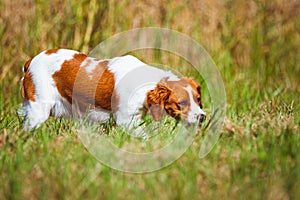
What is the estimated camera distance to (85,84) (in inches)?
179

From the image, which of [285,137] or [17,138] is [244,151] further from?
[17,138]

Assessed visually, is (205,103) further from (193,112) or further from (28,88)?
(28,88)

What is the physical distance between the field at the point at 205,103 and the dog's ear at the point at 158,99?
32 cm

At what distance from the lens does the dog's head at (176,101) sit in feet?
13.7

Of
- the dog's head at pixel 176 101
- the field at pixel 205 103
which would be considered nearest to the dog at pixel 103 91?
the dog's head at pixel 176 101

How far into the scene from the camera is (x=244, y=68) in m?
6.44

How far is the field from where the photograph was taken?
3.15m

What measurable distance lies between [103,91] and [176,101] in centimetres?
59

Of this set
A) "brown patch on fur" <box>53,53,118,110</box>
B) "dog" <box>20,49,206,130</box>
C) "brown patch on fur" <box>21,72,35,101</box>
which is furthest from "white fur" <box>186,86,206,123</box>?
"brown patch on fur" <box>21,72,35,101</box>

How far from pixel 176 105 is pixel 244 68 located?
236 cm

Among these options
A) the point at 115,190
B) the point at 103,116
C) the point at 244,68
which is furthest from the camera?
the point at 244,68

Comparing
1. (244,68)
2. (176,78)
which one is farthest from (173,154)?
(244,68)

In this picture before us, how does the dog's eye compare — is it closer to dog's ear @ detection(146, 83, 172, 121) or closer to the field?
dog's ear @ detection(146, 83, 172, 121)

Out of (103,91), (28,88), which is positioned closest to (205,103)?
(103,91)
